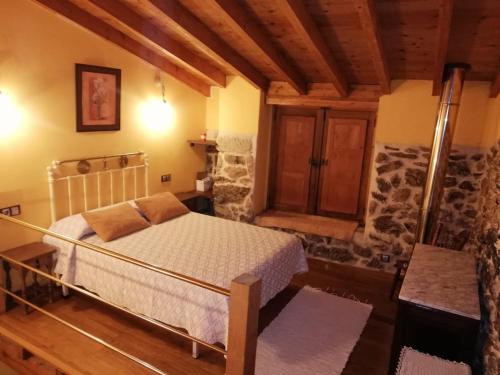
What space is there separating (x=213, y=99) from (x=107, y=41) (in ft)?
6.04

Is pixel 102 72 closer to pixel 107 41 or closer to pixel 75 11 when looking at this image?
pixel 107 41

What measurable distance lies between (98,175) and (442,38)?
3.34 meters

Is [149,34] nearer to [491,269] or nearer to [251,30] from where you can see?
[251,30]

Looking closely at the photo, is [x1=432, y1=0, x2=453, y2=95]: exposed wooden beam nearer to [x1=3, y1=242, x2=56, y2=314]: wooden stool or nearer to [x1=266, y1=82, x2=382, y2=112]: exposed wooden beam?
[x1=266, y1=82, x2=382, y2=112]: exposed wooden beam

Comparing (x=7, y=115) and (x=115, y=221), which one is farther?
(x=115, y=221)

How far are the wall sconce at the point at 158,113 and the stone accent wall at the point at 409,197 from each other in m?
2.54

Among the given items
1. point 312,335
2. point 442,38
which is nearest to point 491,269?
point 312,335

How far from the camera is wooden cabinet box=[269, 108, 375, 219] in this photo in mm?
4820

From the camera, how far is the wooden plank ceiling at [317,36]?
2.74 metres

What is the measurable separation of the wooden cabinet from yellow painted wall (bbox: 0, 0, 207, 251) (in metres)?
1.96

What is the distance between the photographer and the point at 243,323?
1.54m

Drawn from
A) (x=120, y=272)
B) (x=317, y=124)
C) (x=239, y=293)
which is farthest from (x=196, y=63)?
(x=239, y=293)

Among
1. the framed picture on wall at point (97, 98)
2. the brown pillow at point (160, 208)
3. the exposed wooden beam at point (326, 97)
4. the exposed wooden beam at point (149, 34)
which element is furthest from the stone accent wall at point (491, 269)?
the framed picture on wall at point (97, 98)

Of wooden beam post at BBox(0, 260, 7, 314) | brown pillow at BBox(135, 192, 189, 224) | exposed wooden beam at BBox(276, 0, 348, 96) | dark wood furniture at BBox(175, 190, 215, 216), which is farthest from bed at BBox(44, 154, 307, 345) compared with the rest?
exposed wooden beam at BBox(276, 0, 348, 96)
